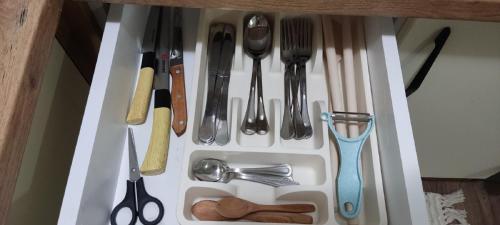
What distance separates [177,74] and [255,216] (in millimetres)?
256

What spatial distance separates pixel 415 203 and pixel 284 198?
7.1 inches

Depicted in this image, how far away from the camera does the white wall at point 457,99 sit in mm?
604

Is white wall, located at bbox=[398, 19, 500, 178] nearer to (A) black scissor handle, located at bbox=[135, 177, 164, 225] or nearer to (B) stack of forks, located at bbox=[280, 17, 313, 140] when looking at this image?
(B) stack of forks, located at bbox=[280, 17, 313, 140]

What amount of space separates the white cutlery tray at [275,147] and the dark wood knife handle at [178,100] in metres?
0.03

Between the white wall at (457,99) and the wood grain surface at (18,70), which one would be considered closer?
the wood grain surface at (18,70)

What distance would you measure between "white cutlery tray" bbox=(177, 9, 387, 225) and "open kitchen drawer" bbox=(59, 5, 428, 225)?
18 millimetres

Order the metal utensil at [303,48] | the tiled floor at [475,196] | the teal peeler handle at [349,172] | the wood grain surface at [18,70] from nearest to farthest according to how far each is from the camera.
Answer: the wood grain surface at [18,70]
the teal peeler handle at [349,172]
the metal utensil at [303,48]
the tiled floor at [475,196]

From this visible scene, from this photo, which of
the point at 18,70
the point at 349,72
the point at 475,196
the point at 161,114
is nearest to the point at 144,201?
the point at 161,114

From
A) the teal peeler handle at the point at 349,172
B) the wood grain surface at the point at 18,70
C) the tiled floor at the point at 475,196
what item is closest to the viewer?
the wood grain surface at the point at 18,70

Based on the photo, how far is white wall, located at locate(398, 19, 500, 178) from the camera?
60cm

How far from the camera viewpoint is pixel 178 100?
614 mm

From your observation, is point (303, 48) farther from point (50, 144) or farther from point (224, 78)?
point (50, 144)

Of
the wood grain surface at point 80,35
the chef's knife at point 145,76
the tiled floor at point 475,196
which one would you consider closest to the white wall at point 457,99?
the tiled floor at point 475,196

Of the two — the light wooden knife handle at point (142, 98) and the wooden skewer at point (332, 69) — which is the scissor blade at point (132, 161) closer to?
the light wooden knife handle at point (142, 98)
